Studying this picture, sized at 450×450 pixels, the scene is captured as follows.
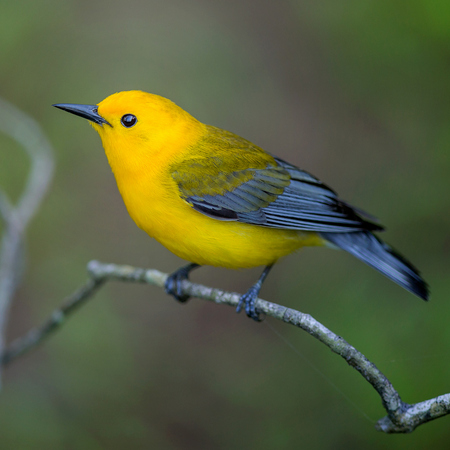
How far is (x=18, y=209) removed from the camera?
450cm

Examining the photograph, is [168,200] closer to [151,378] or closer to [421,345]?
[421,345]

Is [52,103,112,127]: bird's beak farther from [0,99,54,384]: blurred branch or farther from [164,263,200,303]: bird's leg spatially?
[164,263,200,303]: bird's leg

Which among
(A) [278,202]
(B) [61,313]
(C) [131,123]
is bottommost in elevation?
(B) [61,313]

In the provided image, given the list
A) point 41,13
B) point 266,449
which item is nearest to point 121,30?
point 41,13

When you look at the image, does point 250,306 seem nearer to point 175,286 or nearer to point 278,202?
point 175,286

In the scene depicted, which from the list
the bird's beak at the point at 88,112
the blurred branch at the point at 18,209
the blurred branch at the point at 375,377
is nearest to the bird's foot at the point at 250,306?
the blurred branch at the point at 375,377

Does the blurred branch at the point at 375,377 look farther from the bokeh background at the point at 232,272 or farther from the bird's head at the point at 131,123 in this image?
the bird's head at the point at 131,123

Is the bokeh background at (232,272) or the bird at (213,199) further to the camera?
the bokeh background at (232,272)

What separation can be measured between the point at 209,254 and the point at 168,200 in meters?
0.46

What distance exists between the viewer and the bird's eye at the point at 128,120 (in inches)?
145

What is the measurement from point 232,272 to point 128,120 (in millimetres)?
3245

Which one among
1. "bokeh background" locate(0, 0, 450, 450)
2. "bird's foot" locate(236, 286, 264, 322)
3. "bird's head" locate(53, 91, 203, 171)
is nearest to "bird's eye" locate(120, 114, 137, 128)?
"bird's head" locate(53, 91, 203, 171)

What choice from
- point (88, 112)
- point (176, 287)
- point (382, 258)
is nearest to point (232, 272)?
point (176, 287)

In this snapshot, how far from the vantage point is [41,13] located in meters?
6.52
